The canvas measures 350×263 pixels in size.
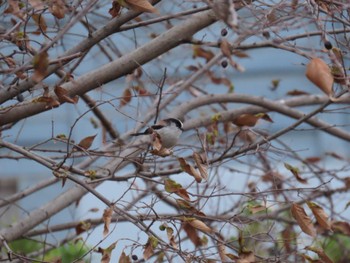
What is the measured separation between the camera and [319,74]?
2186 mm

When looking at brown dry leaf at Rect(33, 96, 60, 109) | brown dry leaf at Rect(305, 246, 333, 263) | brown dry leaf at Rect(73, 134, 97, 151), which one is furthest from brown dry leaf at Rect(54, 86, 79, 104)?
brown dry leaf at Rect(305, 246, 333, 263)

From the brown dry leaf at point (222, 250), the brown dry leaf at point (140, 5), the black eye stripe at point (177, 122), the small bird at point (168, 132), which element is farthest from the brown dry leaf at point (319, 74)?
the black eye stripe at point (177, 122)

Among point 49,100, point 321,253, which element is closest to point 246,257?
point 321,253

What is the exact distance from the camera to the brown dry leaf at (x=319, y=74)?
7.16 ft

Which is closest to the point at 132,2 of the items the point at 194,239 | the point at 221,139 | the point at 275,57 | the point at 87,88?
the point at 87,88

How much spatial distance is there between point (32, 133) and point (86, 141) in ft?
18.0

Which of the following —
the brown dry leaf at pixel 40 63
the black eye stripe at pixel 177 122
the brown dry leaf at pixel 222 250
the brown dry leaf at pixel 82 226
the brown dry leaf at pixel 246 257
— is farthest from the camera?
the brown dry leaf at pixel 82 226

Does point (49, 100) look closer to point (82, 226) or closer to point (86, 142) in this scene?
point (86, 142)

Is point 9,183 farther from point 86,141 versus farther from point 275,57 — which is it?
point 86,141

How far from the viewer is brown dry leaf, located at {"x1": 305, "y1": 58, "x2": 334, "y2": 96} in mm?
2182

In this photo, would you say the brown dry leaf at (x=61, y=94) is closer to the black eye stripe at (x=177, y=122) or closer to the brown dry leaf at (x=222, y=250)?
the brown dry leaf at (x=222, y=250)

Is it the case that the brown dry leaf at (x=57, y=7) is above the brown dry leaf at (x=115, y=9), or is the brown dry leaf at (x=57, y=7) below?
above

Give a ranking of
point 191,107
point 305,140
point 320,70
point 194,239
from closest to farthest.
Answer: point 320,70, point 194,239, point 191,107, point 305,140

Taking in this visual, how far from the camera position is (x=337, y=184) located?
7684mm
